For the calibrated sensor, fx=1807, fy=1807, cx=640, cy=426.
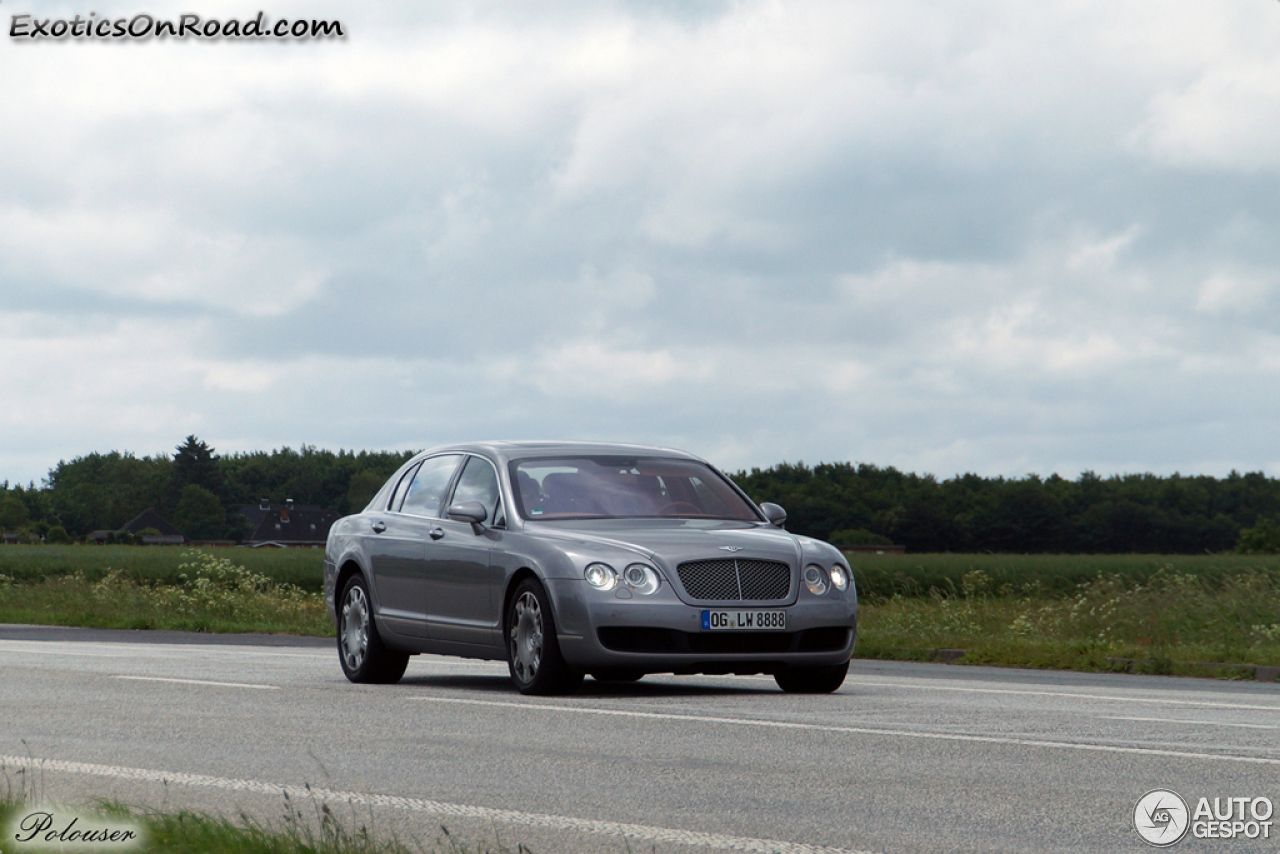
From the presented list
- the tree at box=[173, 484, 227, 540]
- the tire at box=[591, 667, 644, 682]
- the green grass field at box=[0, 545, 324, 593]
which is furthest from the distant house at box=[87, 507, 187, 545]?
the tire at box=[591, 667, 644, 682]

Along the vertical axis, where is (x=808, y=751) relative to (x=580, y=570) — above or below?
below

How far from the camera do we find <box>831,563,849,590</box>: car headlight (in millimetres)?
11734

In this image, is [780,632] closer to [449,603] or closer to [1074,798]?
[449,603]

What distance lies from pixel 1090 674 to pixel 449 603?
737cm

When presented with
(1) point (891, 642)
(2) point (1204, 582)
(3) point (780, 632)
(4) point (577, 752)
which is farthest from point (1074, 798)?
(2) point (1204, 582)

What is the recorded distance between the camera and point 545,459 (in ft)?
42.0

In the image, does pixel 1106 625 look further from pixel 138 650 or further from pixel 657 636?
pixel 657 636

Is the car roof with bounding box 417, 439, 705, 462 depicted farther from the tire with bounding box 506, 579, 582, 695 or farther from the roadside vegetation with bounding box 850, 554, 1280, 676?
the roadside vegetation with bounding box 850, 554, 1280, 676

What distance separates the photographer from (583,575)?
1120 centimetres

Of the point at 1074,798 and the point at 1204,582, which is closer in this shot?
the point at 1074,798

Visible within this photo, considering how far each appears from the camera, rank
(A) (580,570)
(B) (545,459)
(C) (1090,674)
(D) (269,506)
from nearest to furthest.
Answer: (A) (580,570) → (B) (545,459) → (C) (1090,674) → (D) (269,506)

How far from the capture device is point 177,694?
39.4 ft

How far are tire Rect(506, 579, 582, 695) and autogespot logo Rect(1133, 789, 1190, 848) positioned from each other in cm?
515

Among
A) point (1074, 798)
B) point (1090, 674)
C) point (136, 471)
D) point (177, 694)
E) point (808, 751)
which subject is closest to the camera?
point (1074, 798)
